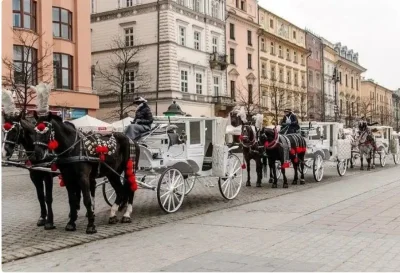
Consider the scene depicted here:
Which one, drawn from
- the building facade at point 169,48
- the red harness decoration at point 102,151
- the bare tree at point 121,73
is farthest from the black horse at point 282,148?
the bare tree at point 121,73

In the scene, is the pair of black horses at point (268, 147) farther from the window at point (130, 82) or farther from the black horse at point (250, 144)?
the window at point (130, 82)

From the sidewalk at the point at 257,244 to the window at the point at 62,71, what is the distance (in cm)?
2601

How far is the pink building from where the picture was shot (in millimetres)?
51250

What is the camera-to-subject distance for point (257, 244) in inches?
274

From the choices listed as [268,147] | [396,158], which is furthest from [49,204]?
[396,158]

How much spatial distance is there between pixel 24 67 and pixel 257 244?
2137cm

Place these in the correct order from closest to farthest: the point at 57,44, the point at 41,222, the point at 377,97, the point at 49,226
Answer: the point at 49,226 < the point at 41,222 < the point at 57,44 < the point at 377,97

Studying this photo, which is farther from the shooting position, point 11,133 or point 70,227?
point 70,227

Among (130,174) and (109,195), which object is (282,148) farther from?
(130,174)

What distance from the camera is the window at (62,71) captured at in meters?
33.8

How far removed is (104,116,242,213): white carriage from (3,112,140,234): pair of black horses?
83cm

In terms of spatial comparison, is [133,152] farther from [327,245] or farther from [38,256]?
[327,245]

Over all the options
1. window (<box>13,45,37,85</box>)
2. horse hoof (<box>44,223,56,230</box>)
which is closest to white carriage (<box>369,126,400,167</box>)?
window (<box>13,45,37,85</box>)

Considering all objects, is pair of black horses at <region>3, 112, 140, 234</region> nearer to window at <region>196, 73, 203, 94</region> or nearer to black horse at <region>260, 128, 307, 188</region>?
black horse at <region>260, 128, 307, 188</region>
